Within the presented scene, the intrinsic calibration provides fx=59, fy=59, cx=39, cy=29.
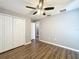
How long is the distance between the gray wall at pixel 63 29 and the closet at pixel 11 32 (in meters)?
2.28

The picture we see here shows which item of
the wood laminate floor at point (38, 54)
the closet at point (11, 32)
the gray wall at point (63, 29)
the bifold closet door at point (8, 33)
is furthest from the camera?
the gray wall at point (63, 29)

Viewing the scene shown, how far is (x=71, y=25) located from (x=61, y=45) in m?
1.63

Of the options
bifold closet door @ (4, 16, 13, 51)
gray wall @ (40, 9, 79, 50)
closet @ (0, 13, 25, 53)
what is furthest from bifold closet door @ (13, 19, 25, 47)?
gray wall @ (40, 9, 79, 50)

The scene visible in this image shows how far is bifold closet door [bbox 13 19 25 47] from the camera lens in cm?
387

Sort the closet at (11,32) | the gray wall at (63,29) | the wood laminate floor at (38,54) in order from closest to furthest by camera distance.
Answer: the wood laminate floor at (38,54) → the closet at (11,32) → the gray wall at (63,29)

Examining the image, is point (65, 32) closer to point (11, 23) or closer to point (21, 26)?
point (21, 26)

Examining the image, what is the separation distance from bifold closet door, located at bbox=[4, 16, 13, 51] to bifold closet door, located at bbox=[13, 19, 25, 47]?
28 cm

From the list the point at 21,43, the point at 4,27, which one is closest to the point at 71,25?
the point at 21,43

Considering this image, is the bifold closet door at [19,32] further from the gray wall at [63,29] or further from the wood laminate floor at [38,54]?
the gray wall at [63,29]

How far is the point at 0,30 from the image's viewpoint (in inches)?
121

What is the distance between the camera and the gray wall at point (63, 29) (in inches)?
149

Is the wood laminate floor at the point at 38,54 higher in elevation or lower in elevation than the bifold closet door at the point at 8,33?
lower

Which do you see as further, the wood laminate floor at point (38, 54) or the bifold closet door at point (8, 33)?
the bifold closet door at point (8, 33)

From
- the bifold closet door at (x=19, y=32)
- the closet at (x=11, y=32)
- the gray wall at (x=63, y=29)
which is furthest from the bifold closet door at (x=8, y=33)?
the gray wall at (x=63, y=29)
